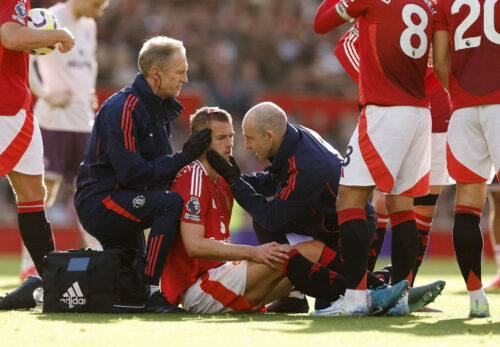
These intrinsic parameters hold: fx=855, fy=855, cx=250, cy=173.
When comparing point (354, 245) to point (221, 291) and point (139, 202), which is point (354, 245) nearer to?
point (221, 291)

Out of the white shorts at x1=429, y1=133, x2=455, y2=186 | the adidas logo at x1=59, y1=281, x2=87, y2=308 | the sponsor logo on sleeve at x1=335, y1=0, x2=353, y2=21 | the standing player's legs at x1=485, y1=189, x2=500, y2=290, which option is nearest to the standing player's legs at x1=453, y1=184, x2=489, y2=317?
the sponsor logo on sleeve at x1=335, y1=0, x2=353, y2=21

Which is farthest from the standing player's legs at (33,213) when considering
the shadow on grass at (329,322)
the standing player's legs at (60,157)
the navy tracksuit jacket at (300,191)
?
the standing player's legs at (60,157)

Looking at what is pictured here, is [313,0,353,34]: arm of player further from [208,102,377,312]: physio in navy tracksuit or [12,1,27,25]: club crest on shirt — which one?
[12,1,27,25]: club crest on shirt

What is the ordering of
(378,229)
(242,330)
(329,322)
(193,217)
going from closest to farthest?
1. (242,330)
2. (329,322)
3. (193,217)
4. (378,229)

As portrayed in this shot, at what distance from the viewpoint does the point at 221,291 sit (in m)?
5.15

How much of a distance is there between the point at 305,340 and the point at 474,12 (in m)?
2.22

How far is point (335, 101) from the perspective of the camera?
14945mm

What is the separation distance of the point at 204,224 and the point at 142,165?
1.74ft

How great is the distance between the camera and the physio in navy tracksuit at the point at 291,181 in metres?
5.21

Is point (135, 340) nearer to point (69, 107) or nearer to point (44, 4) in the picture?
point (69, 107)

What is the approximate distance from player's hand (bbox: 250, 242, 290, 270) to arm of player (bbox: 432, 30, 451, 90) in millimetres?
1384

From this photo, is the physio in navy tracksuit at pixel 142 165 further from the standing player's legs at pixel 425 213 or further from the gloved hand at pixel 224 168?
the standing player's legs at pixel 425 213

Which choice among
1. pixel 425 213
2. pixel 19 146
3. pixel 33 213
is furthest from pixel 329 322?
pixel 19 146

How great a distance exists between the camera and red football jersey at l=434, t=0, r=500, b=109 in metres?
4.81
